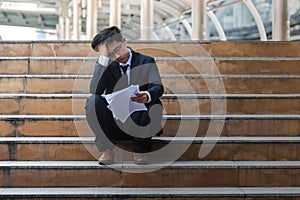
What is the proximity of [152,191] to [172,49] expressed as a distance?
1806mm

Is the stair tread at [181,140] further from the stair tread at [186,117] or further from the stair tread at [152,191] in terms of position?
the stair tread at [152,191]

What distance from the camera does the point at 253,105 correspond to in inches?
137

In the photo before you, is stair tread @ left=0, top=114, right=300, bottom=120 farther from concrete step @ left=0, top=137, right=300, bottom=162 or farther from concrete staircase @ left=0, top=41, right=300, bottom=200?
concrete step @ left=0, top=137, right=300, bottom=162

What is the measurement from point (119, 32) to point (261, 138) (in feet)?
3.97

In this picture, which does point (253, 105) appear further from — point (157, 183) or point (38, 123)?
point (38, 123)

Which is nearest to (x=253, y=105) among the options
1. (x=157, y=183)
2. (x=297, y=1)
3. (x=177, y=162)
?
(x=177, y=162)

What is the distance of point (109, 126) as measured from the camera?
2863 mm

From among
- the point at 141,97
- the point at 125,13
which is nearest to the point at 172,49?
the point at 141,97

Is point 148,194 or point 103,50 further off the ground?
point 103,50

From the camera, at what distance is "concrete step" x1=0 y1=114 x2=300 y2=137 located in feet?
10.5

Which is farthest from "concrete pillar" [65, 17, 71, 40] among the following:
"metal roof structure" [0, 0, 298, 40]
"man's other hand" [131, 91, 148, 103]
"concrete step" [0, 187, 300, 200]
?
"concrete step" [0, 187, 300, 200]

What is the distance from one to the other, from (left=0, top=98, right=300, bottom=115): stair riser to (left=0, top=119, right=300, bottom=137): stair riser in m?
0.22

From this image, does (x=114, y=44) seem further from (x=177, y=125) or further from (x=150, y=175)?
(x=150, y=175)

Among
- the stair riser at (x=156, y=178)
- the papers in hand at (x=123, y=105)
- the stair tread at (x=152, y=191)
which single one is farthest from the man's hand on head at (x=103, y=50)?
the stair tread at (x=152, y=191)
